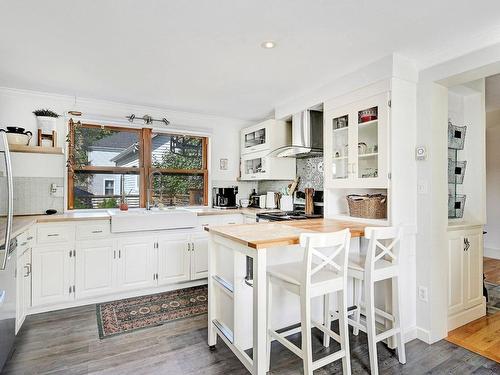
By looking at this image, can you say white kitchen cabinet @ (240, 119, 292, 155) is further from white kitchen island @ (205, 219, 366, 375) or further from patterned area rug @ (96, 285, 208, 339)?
patterned area rug @ (96, 285, 208, 339)

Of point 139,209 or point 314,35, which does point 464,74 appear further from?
point 139,209

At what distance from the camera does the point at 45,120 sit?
10.8 feet

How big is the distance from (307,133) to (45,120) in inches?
119

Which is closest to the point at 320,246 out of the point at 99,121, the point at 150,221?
the point at 150,221

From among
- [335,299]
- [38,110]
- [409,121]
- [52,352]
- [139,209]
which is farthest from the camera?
[139,209]

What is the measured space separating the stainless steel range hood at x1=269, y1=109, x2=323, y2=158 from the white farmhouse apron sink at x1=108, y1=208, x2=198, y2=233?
144cm

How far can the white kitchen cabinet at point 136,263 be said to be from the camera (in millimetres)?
3184

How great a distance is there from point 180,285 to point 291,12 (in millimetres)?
3117

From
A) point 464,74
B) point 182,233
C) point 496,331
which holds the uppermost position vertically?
point 464,74

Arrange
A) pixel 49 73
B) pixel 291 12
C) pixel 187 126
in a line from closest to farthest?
pixel 291 12 < pixel 49 73 < pixel 187 126

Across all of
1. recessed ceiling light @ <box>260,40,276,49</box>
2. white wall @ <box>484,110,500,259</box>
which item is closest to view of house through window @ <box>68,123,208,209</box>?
recessed ceiling light @ <box>260,40,276,49</box>

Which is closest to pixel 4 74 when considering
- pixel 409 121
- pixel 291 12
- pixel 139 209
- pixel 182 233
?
pixel 139 209

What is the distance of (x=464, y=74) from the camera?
7.17 ft

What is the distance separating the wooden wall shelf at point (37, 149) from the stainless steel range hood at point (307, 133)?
8.48 ft
